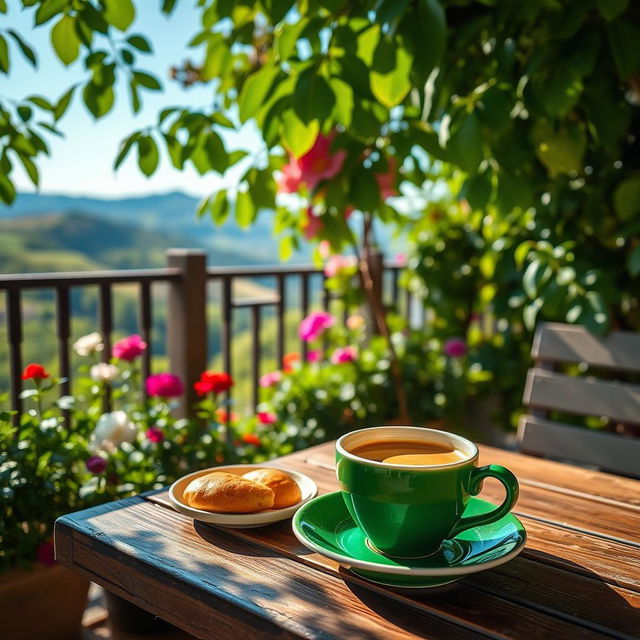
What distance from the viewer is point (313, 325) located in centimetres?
299

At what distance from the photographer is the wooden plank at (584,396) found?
159 cm

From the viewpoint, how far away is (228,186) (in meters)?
1.84

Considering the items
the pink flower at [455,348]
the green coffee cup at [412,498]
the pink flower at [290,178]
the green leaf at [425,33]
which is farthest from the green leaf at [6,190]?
the pink flower at [455,348]

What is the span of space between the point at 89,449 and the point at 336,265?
1697 millimetres

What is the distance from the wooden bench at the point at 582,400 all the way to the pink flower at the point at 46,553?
1168 millimetres

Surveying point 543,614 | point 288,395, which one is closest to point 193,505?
point 543,614

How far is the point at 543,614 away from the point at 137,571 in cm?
41

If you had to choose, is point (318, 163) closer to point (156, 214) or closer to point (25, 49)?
point (25, 49)

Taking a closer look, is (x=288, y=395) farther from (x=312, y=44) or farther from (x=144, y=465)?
(x=312, y=44)

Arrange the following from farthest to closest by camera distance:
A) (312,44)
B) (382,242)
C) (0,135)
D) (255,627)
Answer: (382,242) → (0,135) → (312,44) → (255,627)

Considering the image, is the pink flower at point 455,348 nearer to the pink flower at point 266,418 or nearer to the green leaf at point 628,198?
the pink flower at point 266,418

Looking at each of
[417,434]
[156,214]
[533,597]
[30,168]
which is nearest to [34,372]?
[30,168]

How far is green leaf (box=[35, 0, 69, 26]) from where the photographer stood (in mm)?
1248

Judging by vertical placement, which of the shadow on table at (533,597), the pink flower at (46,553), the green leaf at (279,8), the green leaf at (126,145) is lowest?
the pink flower at (46,553)
